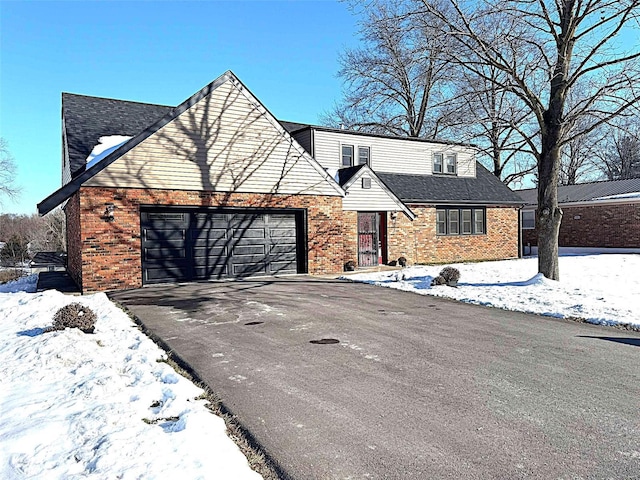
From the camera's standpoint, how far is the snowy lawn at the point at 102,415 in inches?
138

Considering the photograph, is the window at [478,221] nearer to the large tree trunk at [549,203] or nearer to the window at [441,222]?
the window at [441,222]

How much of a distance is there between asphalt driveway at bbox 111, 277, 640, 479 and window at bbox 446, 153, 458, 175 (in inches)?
630

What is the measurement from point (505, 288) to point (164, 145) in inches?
407

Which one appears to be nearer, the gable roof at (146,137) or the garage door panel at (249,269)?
the gable roof at (146,137)

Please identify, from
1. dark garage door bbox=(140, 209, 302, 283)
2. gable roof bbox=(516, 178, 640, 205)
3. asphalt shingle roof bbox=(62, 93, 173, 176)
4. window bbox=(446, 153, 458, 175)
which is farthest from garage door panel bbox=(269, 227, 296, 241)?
gable roof bbox=(516, 178, 640, 205)

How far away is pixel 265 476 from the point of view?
3395 millimetres

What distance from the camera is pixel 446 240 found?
2238 centimetres

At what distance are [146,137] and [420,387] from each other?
426 inches

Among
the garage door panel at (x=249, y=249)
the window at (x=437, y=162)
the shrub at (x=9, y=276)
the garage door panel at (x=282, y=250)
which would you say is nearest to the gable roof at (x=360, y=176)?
the garage door panel at (x=282, y=250)

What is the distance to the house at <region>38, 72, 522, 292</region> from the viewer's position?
12.8 metres

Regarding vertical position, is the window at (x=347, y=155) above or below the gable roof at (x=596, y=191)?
above

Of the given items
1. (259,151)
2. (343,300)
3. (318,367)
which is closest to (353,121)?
(259,151)

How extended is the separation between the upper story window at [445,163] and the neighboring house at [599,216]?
6016 mm

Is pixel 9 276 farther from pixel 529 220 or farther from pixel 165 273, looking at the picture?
pixel 529 220
